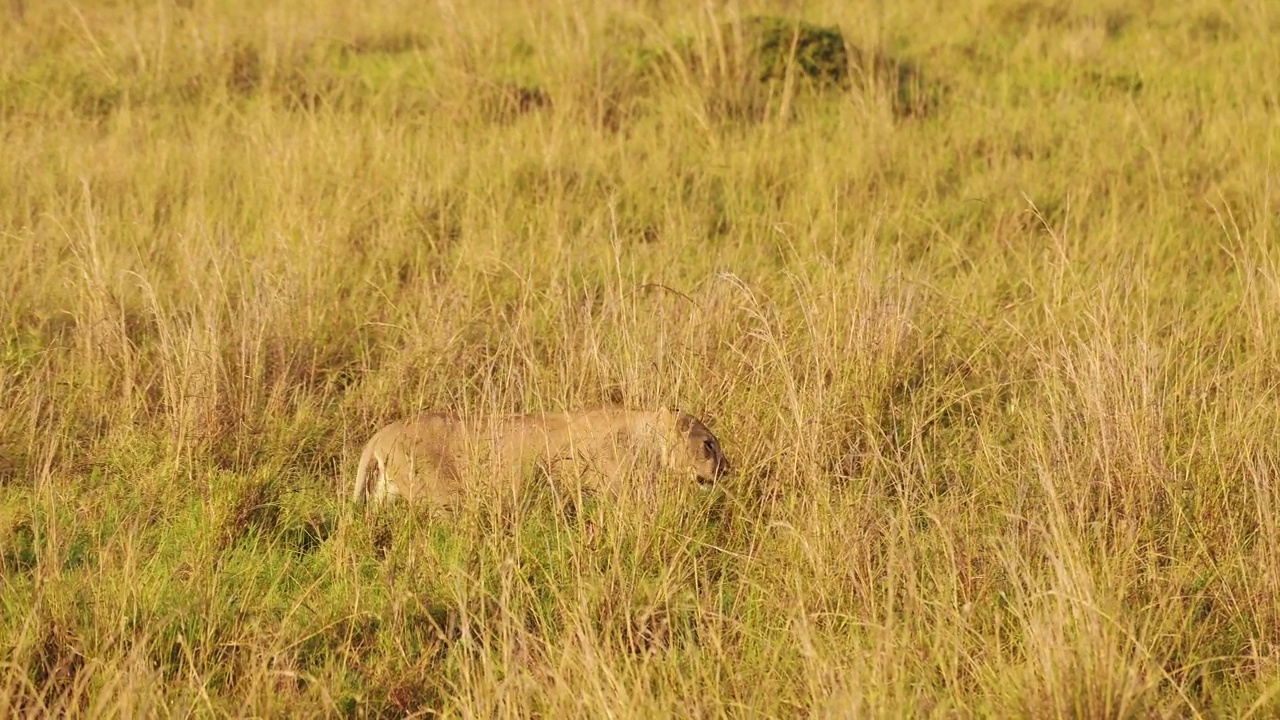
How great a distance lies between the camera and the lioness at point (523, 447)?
299cm

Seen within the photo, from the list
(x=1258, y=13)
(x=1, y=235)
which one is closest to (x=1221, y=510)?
(x=1, y=235)

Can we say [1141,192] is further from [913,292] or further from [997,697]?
[997,697]

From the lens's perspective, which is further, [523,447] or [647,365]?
[647,365]

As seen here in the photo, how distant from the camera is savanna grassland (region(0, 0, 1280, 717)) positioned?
7.88ft

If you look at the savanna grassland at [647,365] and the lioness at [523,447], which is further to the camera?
the lioness at [523,447]

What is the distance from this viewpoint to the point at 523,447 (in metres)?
3.06

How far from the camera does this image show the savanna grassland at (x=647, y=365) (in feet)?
7.88

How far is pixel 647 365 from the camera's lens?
3307 mm

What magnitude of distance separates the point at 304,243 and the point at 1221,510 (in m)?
2.79

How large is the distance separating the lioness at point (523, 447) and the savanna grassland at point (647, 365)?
8cm

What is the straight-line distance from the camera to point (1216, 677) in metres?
2.46

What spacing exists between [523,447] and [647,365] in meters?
0.41

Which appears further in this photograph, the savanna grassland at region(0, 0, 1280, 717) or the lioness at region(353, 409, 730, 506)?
the lioness at region(353, 409, 730, 506)

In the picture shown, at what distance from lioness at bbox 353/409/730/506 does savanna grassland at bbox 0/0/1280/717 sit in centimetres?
8
